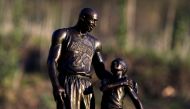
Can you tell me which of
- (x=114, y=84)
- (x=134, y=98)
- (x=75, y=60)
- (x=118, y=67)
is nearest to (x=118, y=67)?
(x=118, y=67)

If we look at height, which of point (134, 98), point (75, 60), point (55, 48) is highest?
point (55, 48)

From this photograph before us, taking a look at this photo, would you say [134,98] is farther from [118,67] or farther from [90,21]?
[90,21]

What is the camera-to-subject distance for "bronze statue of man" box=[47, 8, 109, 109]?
29.3ft

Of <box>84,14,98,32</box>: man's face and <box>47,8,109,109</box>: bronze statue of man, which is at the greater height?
<box>84,14,98,32</box>: man's face

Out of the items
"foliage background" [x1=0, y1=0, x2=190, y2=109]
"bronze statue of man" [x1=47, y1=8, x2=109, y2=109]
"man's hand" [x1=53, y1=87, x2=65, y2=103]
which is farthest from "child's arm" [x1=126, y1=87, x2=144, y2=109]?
"foliage background" [x1=0, y1=0, x2=190, y2=109]

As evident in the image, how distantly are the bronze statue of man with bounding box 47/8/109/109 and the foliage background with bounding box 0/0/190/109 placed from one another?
15191 millimetres

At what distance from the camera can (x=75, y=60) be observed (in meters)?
8.99

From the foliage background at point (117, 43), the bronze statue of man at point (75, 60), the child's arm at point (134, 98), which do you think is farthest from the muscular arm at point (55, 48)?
the foliage background at point (117, 43)

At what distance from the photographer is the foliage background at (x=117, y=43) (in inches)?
989

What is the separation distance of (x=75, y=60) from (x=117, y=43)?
17.9m

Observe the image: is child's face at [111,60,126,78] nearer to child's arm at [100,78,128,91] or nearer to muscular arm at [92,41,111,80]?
child's arm at [100,78,128,91]

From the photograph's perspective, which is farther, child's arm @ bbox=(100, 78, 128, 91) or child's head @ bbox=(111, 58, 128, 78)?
child's head @ bbox=(111, 58, 128, 78)

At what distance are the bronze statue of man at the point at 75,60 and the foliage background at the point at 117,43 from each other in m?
15.2

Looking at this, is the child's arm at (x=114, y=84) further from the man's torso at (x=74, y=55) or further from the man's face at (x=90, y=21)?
the man's face at (x=90, y=21)
